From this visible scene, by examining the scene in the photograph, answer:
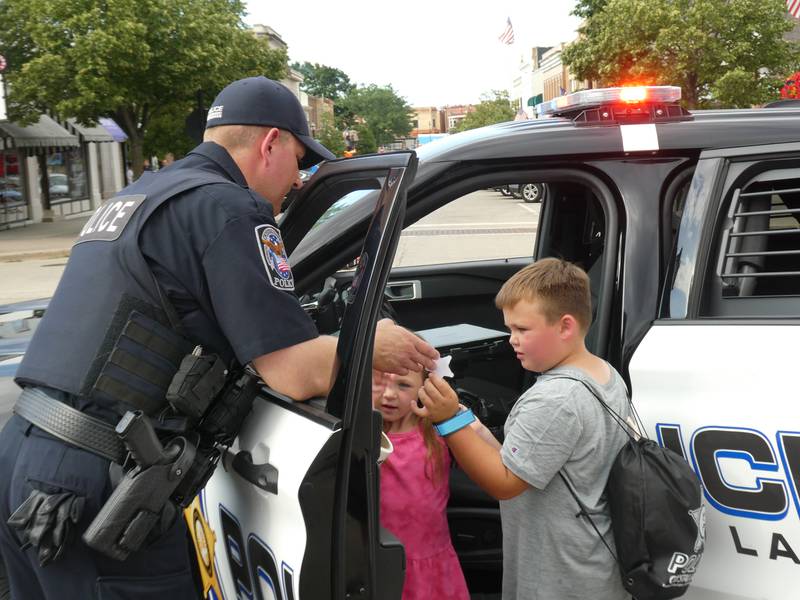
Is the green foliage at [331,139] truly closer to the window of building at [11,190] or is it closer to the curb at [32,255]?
the window of building at [11,190]

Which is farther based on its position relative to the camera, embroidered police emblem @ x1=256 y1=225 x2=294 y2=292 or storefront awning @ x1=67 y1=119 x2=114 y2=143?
storefront awning @ x1=67 y1=119 x2=114 y2=143

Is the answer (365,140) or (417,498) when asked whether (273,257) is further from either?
(365,140)

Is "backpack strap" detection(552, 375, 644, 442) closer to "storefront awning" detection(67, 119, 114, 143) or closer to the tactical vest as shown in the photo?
the tactical vest

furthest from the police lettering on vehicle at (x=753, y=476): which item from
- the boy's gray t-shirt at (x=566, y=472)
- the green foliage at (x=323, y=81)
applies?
the green foliage at (x=323, y=81)

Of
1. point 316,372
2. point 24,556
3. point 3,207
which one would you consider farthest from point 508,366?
point 3,207

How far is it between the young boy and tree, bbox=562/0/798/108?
1046 inches

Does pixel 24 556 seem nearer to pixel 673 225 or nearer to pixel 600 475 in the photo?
pixel 600 475

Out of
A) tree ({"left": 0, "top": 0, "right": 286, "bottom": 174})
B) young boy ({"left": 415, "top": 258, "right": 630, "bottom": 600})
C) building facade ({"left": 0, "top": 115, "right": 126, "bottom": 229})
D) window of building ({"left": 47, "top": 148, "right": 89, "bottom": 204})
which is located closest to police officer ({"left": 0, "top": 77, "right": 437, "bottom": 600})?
young boy ({"left": 415, "top": 258, "right": 630, "bottom": 600})

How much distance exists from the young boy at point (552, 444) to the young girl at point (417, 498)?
333 millimetres

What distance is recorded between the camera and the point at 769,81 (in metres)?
26.8

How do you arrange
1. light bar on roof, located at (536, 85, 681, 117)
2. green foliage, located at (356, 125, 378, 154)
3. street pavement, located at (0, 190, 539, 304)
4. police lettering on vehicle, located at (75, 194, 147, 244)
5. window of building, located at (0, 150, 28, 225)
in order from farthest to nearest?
1. green foliage, located at (356, 125, 378, 154)
2. window of building, located at (0, 150, 28, 225)
3. street pavement, located at (0, 190, 539, 304)
4. light bar on roof, located at (536, 85, 681, 117)
5. police lettering on vehicle, located at (75, 194, 147, 244)

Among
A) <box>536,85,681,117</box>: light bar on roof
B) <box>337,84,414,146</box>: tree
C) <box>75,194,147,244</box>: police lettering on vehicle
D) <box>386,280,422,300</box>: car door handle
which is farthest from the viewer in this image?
<box>337,84,414,146</box>: tree

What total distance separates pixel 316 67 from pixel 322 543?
5386 inches

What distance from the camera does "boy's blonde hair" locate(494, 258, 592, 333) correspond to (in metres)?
1.86
